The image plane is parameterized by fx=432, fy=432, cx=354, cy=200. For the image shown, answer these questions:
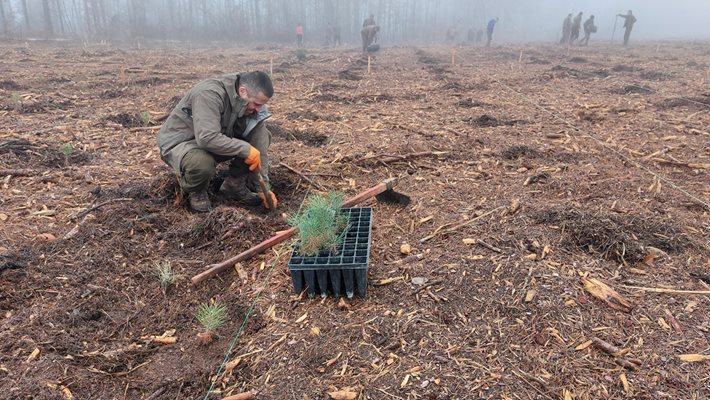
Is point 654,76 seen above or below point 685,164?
above

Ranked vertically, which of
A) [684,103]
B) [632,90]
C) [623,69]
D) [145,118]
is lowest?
[145,118]

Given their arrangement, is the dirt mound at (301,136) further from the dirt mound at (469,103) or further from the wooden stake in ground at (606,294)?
the wooden stake in ground at (606,294)

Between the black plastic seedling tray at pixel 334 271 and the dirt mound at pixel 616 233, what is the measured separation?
5.51 ft

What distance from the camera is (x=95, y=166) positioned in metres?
5.14

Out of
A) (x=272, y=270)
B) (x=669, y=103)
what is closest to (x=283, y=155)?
(x=272, y=270)

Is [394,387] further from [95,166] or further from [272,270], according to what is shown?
[95,166]

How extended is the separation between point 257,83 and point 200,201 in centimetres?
128

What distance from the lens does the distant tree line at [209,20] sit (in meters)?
32.9

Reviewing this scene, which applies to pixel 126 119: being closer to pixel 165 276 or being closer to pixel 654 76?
pixel 165 276

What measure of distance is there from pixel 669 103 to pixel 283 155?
7.41 meters

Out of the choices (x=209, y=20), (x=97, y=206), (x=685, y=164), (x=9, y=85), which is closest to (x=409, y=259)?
(x=97, y=206)

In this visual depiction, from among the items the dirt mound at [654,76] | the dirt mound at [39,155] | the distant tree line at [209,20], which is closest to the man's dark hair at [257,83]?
the dirt mound at [39,155]

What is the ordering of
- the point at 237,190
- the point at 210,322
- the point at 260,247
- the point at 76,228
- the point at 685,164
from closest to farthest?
the point at 210,322
the point at 260,247
the point at 76,228
the point at 237,190
the point at 685,164

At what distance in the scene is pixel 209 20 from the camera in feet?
131
